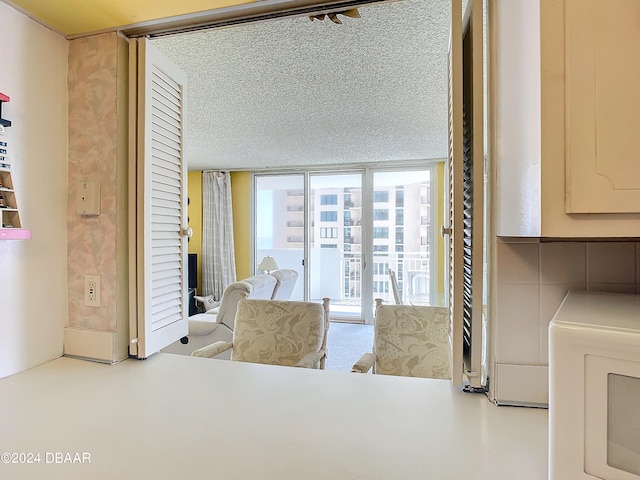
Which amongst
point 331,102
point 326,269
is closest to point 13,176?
point 331,102

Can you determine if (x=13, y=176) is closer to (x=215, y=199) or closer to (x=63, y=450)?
(x=63, y=450)

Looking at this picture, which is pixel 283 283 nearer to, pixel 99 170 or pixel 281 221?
pixel 281 221

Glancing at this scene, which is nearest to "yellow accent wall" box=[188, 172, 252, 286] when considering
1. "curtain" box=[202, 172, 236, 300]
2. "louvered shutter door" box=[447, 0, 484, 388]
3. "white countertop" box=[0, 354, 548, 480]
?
"curtain" box=[202, 172, 236, 300]

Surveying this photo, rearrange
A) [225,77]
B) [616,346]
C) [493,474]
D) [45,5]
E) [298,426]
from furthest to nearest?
[225,77]
[45,5]
[298,426]
[493,474]
[616,346]

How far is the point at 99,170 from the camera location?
1217 millimetres

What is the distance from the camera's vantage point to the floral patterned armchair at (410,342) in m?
1.80

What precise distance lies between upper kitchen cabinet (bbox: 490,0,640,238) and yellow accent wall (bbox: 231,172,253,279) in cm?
517

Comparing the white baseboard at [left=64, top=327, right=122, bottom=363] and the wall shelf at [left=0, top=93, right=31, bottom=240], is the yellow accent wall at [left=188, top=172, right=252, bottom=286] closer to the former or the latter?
the white baseboard at [left=64, top=327, right=122, bottom=363]

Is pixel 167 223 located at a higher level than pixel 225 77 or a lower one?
lower

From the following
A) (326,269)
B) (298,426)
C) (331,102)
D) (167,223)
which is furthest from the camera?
(326,269)

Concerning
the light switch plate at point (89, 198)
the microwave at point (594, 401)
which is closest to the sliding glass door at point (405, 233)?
the light switch plate at point (89, 198)

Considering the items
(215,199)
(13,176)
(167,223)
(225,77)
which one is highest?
(225,77)

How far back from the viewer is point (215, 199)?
18.0 ft

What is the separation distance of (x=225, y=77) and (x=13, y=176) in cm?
141
